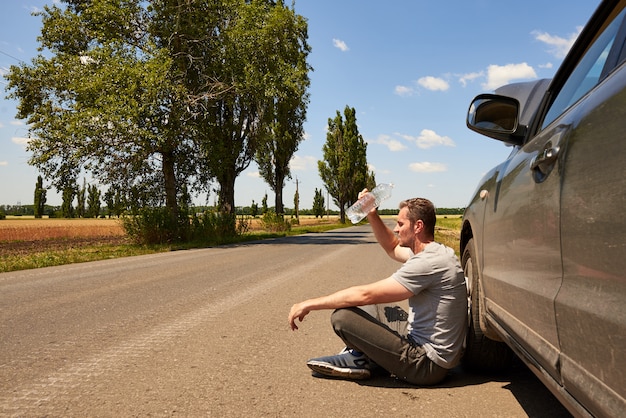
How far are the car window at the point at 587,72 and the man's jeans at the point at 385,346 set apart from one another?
5.09 feet

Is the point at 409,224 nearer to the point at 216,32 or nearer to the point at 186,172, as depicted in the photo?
the point at 186,172

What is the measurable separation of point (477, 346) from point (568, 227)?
1.93 meters

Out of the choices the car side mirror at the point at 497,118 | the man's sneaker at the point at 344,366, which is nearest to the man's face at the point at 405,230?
the car side mirror at the point at 497,118

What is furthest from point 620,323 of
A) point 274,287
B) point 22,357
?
point 274,287

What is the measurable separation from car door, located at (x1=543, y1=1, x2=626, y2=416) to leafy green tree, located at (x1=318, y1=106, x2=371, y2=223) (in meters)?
57.0

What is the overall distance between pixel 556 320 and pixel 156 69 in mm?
17832

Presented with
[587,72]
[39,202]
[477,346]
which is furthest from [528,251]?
[39,202]

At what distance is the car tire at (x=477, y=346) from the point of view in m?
3.20

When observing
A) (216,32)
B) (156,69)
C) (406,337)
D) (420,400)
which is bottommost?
(420,400)

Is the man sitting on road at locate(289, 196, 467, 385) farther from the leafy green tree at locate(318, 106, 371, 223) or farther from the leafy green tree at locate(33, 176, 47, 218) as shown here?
the leafy green tree at locate(33, 176, 47, 218)

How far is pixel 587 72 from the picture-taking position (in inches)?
80.7

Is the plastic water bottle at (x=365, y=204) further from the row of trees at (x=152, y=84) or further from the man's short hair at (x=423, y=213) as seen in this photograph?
the row of trees at (x=152, y=84)

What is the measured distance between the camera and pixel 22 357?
3721 millimetres

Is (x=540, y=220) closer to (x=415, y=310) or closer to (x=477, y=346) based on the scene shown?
(x=415, y=310)
